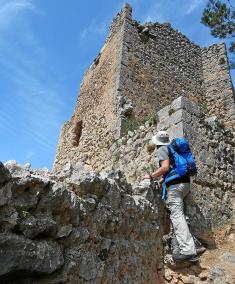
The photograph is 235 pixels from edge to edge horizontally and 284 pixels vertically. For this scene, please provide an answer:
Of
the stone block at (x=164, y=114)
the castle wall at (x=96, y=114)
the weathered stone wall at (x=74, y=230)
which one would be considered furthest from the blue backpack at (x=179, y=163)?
the castle wall at (x=96, y=114)

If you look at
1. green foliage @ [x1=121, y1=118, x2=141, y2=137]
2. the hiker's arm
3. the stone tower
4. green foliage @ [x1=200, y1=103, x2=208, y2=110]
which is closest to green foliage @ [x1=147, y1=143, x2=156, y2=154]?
the hiker's arm

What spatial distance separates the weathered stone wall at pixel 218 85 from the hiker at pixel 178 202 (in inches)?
233

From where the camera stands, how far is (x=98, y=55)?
36.0 feet

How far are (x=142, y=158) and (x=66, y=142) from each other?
5.16 metres

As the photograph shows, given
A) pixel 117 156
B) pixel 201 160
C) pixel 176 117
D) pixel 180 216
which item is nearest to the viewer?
pixel 180 216

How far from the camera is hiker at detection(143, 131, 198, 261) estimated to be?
4219mm

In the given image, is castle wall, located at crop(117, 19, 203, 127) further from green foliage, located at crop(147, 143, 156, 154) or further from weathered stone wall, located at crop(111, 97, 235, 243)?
green foliage, located at crop(147, 143, 156, 154)

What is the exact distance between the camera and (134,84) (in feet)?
29.3

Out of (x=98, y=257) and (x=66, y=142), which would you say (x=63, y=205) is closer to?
(x=98, y=257)

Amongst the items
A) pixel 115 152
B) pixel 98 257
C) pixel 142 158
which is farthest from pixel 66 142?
pixel 98 257

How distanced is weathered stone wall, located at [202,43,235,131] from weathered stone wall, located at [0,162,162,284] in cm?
676

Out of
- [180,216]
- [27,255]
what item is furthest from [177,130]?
[27,255]

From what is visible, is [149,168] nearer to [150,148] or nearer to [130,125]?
[150,148]

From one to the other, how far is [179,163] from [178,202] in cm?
50
